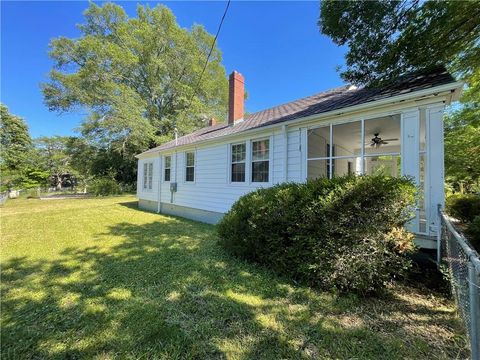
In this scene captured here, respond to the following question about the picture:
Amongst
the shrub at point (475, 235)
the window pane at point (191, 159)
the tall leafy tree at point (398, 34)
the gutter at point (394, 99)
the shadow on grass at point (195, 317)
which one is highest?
the tall leafy tree at point (398, 34)

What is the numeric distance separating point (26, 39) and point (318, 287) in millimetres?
19452

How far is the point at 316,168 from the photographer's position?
7.62m

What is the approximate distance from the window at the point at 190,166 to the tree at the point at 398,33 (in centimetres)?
756

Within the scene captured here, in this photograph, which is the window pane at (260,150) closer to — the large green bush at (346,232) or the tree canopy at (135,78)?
the large green bush at (346,232)

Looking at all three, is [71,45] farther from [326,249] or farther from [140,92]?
[326,249]

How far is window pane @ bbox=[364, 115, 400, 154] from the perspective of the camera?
6463 millimetres

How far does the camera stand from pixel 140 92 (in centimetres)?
2734

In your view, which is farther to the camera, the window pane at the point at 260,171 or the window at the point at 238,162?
the window at the point at 238,162

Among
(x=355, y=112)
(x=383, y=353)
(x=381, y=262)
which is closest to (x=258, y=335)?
(x=383, y=353)

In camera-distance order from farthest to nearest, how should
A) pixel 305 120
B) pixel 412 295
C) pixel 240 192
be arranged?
→ pixel 240 192 < pixel 305 120 < pixel 412 295

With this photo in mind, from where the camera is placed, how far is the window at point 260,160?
7.59 metres

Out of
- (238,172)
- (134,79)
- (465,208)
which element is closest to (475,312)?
(238,172)

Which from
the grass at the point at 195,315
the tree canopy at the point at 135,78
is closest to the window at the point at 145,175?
the tree canopy at the point at 135,78

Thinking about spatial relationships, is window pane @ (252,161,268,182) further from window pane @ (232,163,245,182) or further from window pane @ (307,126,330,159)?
window pane @ (307,126,330,159)
